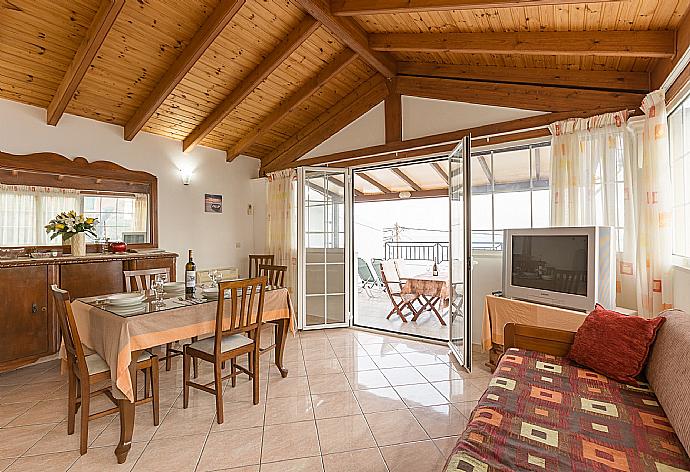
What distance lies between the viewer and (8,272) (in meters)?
3.25

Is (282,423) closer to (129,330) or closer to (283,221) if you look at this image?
(129,330)

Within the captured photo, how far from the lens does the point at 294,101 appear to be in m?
4.77

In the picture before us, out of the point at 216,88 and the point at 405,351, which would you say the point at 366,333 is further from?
the point at 216,88

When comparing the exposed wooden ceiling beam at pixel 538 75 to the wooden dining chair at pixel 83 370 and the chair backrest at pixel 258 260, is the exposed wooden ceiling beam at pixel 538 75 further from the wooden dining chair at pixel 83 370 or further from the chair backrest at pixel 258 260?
the wooden dining chair at pixel 83 370

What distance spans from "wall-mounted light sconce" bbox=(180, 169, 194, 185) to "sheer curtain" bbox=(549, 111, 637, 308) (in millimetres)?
4308

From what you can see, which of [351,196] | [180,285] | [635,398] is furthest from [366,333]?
[635,398]

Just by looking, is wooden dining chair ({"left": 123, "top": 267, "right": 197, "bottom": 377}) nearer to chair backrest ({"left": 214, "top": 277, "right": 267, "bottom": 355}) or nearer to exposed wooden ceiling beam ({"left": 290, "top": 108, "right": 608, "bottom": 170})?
chair backrest ({"left": 214, "top": 277, "right": 267, "bottom": 355})

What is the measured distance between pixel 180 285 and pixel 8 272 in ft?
4.70

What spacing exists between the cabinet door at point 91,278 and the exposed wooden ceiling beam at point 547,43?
3.53 metres

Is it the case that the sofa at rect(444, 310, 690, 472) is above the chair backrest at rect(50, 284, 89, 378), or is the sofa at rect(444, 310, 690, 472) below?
below

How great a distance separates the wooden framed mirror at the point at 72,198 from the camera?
372 centimetres

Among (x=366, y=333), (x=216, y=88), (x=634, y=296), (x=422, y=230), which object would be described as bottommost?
(x=366, y=333)

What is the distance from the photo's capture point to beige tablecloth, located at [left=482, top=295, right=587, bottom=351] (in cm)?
300

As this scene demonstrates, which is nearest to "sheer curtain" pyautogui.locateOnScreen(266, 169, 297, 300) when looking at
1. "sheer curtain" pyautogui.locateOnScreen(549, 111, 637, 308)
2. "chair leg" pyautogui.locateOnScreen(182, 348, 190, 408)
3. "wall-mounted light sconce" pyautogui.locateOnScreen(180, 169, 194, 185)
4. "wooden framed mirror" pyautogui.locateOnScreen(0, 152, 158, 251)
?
"wall-mounted light sconce" pyautogui.locateOnScreen(180, 169, 194, 185)
